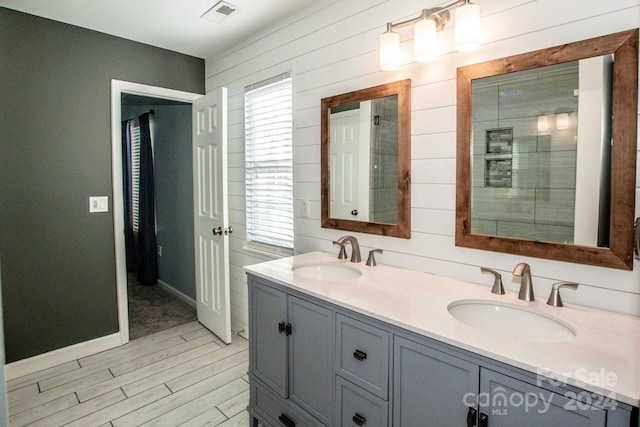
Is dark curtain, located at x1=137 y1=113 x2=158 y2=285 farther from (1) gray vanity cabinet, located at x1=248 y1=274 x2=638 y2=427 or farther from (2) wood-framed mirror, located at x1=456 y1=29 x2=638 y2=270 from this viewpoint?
(2) wood-framed mirror, located at x1=456 y1=29 x2=638 y2=270

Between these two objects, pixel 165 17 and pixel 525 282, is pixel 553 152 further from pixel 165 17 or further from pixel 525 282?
pixel 165 17

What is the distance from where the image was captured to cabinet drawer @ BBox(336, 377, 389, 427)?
1.23 metres

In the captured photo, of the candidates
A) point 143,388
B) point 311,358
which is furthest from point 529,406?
point 143,388

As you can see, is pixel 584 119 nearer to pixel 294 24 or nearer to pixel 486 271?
pixel 486 271

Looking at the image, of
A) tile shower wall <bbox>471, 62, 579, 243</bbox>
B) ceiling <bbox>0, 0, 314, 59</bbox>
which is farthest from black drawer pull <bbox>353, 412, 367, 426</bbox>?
ceiling <bbox>0, 0, 314, 59</bbox>

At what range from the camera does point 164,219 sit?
13.9 feet

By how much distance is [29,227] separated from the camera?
7.93ft

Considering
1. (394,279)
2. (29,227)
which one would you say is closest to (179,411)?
(394,279)

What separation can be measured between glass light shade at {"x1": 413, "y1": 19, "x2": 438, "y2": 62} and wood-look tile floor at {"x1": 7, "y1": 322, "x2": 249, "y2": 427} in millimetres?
2169

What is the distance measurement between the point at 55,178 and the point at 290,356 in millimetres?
2238

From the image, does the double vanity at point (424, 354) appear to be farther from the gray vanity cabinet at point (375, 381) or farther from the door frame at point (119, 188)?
the door frame at point (119, 188)

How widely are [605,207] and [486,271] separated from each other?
46 centimetres

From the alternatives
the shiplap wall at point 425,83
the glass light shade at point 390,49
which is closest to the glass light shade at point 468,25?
the shiplap wall at point 425,83

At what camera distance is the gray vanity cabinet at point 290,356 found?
4.75 feet
